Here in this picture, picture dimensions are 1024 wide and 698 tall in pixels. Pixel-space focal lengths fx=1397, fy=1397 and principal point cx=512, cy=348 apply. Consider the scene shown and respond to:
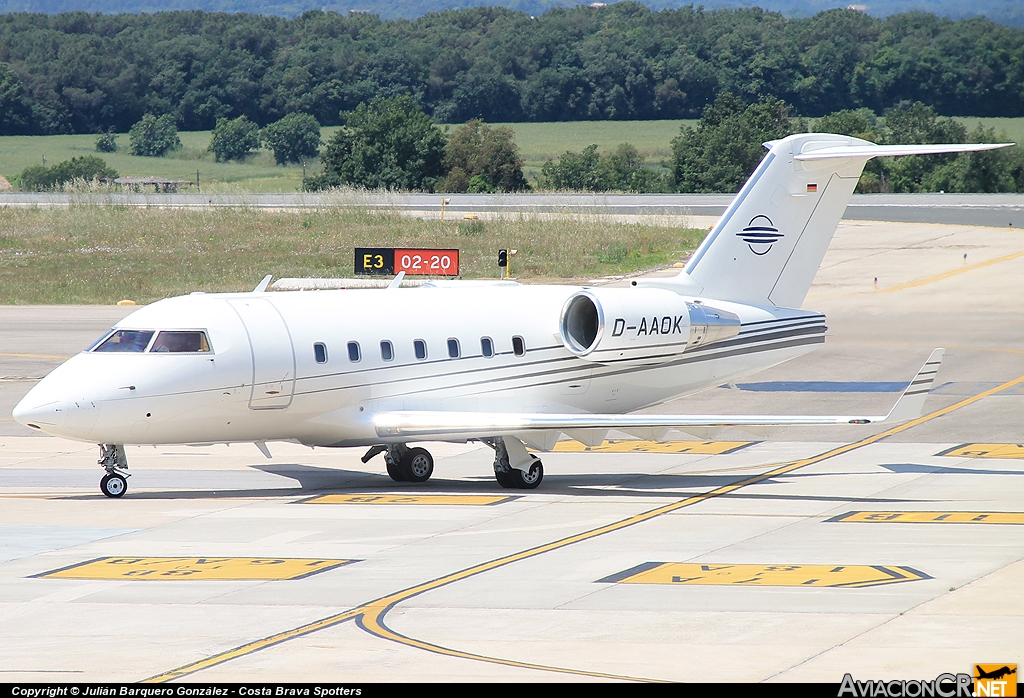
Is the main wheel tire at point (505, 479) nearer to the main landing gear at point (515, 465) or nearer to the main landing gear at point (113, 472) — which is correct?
the main landing gear at point (515, 465)

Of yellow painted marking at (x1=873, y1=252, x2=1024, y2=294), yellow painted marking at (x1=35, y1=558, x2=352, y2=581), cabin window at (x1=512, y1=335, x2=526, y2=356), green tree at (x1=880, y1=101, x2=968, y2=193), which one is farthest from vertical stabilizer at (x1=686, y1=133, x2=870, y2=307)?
green tree at (x1=880, y1=101, x2=968, y2=193)

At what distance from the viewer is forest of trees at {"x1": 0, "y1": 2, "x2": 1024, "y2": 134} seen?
489ft

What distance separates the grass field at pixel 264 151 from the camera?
423ft

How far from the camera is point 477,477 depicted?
2458cm

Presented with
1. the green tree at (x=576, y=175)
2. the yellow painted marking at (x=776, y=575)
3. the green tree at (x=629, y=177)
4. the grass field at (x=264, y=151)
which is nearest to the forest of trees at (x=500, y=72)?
the grass field at (x=264, y=151)

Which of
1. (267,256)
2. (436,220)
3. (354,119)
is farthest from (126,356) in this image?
(354,119)

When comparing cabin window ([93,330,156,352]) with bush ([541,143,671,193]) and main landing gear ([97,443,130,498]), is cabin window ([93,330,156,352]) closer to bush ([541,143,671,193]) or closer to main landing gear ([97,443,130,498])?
main landing gear ([97,443,130,498])

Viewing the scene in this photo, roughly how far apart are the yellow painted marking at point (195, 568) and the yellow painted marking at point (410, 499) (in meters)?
4.39

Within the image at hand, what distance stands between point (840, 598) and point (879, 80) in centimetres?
13985

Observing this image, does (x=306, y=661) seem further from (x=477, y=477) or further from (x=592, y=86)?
(x=592, y=86)

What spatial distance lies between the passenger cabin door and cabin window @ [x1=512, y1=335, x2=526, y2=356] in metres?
4.05

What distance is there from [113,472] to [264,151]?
407ft

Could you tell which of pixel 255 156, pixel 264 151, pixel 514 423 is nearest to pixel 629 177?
pixel 255 156

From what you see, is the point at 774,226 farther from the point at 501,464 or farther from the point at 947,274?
the point at 947,274
